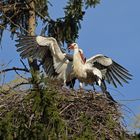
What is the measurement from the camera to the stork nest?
38.3ft

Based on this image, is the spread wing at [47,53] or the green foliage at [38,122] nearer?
the green foliage at [38,122]

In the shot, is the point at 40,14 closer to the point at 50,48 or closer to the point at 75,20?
the point at 75,20

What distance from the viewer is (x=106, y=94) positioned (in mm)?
13539

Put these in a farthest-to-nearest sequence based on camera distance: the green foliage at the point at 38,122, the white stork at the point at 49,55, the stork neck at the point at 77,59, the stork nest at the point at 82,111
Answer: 1. the white stork at the point at 49,55
2. the stork neck at the point at 77,59
3. the stork nest at the point at 82,111
4. the green foliage at the point at 38,122

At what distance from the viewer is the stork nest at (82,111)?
38.3 feet

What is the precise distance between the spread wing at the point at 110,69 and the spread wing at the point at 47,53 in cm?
54

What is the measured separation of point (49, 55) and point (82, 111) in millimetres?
3795

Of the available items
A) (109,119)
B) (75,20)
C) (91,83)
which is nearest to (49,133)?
(109,119)

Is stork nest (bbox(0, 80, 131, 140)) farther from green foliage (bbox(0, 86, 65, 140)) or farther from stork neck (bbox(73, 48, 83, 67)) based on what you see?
stork neck (bbox(73, 48, 83, 67))

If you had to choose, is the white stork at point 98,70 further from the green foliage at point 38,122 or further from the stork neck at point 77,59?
the green foliage at point 38,122

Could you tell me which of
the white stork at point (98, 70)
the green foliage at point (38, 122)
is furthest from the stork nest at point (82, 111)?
the white stork at point (98, 70)

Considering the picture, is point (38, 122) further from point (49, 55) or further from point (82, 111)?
point (49, 55)

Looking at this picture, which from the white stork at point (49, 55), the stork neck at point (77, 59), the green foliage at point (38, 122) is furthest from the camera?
the white stork at point (49, 55)

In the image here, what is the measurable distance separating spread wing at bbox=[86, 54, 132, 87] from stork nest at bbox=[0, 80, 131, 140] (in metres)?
2.38
